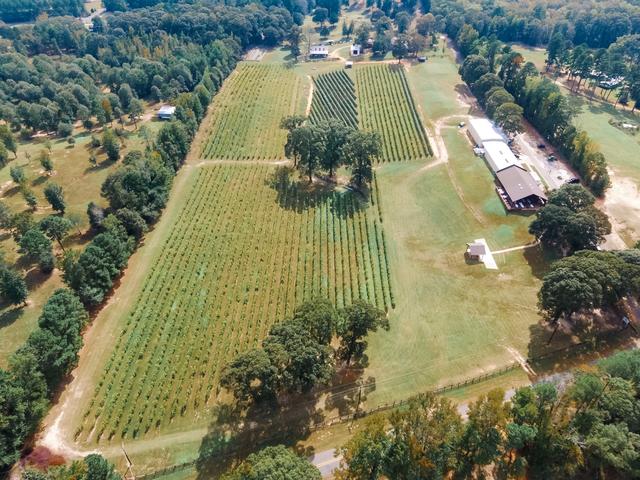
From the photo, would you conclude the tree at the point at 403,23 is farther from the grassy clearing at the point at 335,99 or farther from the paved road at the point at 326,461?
the paved road at the point at 326,461

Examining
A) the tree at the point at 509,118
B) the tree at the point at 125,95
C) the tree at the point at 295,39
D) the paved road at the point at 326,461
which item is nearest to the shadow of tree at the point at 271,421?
the paved road at the point at 326,461

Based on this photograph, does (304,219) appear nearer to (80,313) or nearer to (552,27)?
(80,313)

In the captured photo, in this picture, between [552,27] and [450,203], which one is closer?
[450,203]

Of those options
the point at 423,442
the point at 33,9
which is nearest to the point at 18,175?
the point at 423,442

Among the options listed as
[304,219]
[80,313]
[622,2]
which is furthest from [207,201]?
[622,2]

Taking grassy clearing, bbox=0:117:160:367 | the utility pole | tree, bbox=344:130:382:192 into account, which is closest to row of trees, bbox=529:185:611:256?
tree, bbox=344:130:382:192

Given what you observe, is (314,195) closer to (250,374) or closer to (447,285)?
(447,285)

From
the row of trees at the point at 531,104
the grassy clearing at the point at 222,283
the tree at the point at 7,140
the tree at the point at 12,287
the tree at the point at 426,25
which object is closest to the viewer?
the grassy clearing at the point at 222,283
